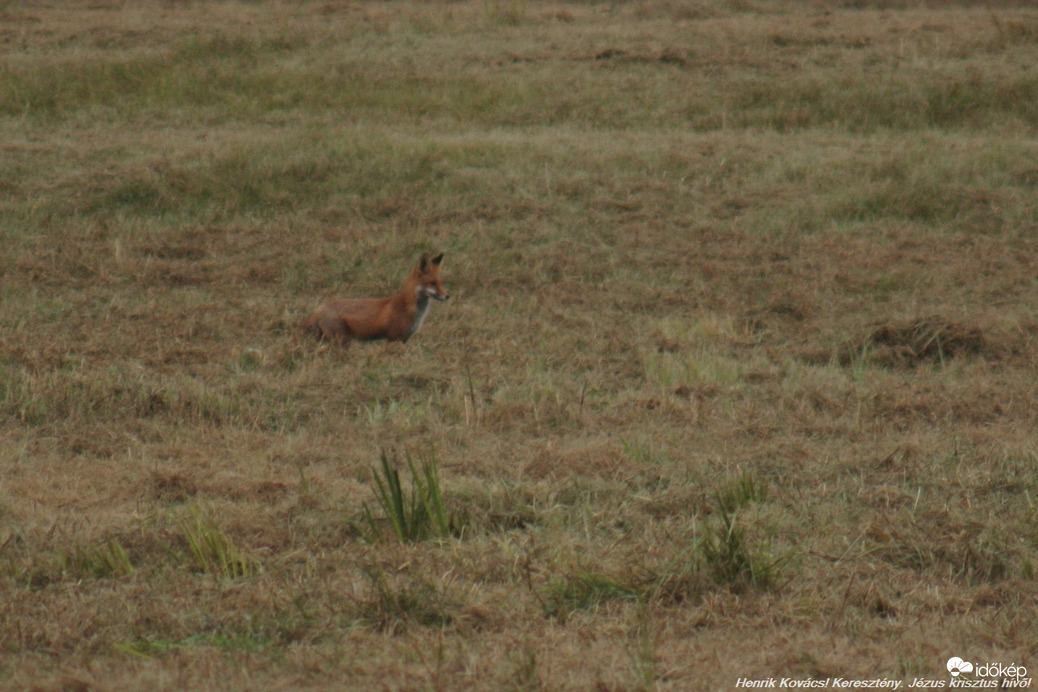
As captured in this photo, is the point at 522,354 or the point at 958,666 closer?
the point at 958,666

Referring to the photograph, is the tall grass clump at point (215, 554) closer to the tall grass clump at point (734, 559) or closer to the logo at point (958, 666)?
the tall grass clump at point (734, 559)

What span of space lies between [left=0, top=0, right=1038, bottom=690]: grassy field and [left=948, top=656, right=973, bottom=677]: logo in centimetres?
9

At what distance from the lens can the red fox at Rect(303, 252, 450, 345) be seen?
892cm

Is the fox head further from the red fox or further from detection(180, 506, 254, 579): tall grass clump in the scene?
detection(180, 506, 254, 579): tall grass clump

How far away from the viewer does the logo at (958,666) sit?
3.93 meters

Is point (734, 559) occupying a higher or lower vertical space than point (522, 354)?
higher

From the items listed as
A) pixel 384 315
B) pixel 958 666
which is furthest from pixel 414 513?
pixel 384 315

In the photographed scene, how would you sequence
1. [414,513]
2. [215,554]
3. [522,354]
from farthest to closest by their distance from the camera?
[522,354] < [414,513] < [215,554]

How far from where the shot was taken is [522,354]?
341 inches

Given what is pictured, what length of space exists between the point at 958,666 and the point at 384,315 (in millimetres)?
5732

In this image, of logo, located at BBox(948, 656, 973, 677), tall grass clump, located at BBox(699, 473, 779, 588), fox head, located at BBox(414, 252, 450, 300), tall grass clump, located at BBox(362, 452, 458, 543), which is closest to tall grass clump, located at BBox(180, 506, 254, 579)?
tall grass clump, located at BBox(362, 452, 458, 543)

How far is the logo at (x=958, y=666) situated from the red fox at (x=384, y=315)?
5.53 meters

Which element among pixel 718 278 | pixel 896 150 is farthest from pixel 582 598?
pixel 896 150

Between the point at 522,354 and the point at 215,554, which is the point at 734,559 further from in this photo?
the point at 522,354
